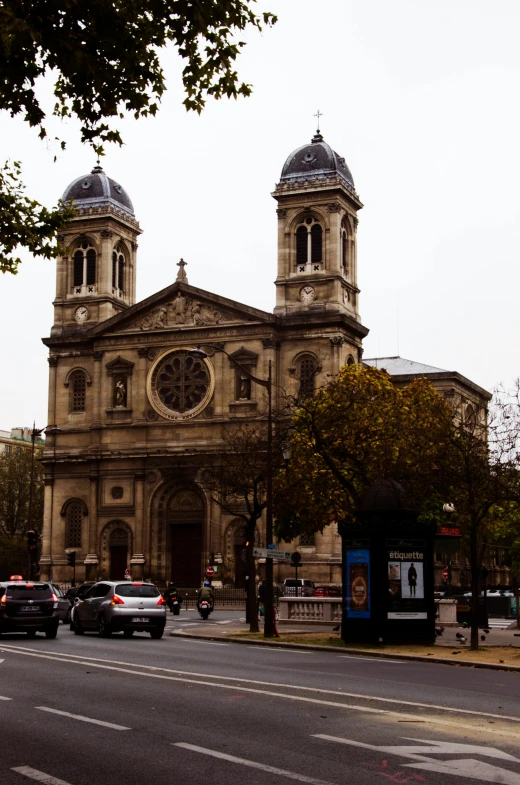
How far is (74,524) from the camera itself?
77000mm

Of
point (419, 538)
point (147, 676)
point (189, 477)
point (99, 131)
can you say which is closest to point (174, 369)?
point (189, 477)

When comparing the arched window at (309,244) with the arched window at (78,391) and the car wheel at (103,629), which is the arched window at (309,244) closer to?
the arched window at (78,391)

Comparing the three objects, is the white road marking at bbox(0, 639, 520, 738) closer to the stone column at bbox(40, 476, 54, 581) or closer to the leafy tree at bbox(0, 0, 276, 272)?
the leafy tree at bbox(0, 0, 276, 272)

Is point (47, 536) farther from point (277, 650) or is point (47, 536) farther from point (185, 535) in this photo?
point (277, 650)

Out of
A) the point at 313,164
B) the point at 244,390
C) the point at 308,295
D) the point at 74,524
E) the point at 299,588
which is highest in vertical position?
the point at 313,164

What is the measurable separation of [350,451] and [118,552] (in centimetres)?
3593

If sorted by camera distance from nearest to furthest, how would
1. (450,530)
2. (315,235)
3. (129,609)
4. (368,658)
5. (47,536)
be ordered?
(368,658) → (450,530) → (129,609) → (315,235) → (47,536)

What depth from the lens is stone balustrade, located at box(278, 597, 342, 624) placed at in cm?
4028

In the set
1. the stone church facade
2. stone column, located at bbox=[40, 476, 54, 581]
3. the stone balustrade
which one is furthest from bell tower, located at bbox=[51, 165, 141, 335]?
the stone balustrade

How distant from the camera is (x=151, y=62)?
558 inches

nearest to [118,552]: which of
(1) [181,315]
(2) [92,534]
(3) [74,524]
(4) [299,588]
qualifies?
(2) [92,534]

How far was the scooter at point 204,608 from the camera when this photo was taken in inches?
1891

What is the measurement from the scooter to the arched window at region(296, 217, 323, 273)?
2950 centimetres

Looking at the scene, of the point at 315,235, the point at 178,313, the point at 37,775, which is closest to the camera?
the point at 37,775
